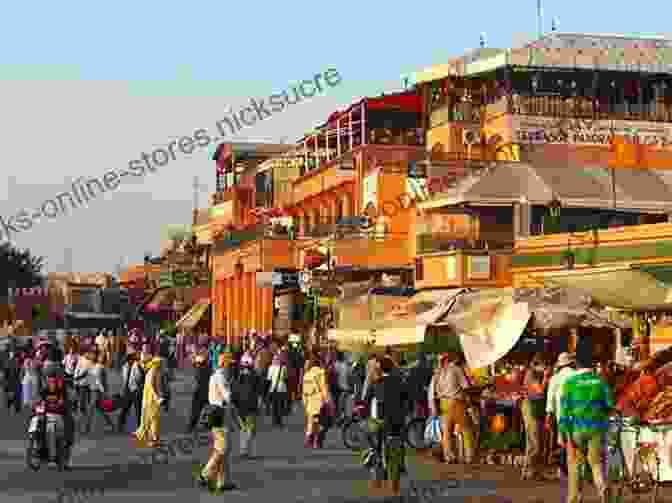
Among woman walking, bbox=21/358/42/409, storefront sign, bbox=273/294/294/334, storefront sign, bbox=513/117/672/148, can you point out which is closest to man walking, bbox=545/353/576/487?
woman walking, bbox=21/358/42/409

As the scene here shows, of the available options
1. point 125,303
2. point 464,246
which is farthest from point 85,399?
point 125,303

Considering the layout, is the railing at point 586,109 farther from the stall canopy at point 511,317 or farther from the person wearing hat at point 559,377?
the person wearing hat at point 559,377

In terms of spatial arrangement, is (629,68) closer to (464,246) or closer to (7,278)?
(464,246)

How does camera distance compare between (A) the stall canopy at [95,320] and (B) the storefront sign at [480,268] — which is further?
(A) the stall canopy at [95,320]

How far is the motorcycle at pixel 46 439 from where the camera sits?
19141 mm

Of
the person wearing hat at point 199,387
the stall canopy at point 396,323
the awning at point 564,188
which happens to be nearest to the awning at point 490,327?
the stall canopy at point 396,323

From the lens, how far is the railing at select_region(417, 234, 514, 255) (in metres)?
41.2

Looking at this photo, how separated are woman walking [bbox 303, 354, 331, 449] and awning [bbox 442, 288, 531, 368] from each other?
4.16m

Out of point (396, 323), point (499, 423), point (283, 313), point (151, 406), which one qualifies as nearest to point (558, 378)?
point (499, 423)

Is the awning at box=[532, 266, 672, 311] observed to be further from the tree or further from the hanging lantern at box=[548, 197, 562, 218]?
the tree

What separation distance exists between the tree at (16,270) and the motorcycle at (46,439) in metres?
81.0

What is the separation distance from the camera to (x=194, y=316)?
74625mm

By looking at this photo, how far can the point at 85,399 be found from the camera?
92.0ft

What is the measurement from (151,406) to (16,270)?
80.5 meters
